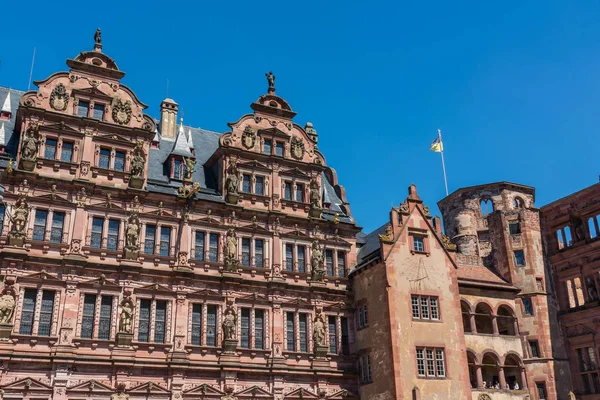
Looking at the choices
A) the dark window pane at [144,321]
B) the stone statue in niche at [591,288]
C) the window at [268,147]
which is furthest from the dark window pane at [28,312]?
the stone statue in niche at [591,288]

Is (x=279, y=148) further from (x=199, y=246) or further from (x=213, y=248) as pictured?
(x=199, y=246)

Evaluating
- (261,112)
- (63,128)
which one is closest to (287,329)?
(261,112)

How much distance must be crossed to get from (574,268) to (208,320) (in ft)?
97.0

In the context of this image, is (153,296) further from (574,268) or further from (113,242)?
(574,268)

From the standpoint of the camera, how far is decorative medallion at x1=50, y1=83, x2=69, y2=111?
3741 cm

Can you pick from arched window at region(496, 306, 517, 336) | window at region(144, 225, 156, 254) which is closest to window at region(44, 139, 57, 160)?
window at region(144, 225, 156, 254)

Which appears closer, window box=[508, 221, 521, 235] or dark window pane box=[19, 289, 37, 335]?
dark window pane box=[19, 289, 37, 335]

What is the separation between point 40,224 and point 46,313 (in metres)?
5.23

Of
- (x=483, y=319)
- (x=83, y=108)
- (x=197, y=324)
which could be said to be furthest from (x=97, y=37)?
(x=483, y=319)

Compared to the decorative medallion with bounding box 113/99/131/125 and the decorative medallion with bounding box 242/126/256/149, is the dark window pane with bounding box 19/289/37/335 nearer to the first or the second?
the decorative medallion with bounding box 113/99/131/125

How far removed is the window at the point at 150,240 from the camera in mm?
37125

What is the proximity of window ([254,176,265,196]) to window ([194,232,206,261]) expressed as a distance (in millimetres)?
5311

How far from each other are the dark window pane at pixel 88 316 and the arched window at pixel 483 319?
90.8 ft

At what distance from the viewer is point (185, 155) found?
1638 inches
